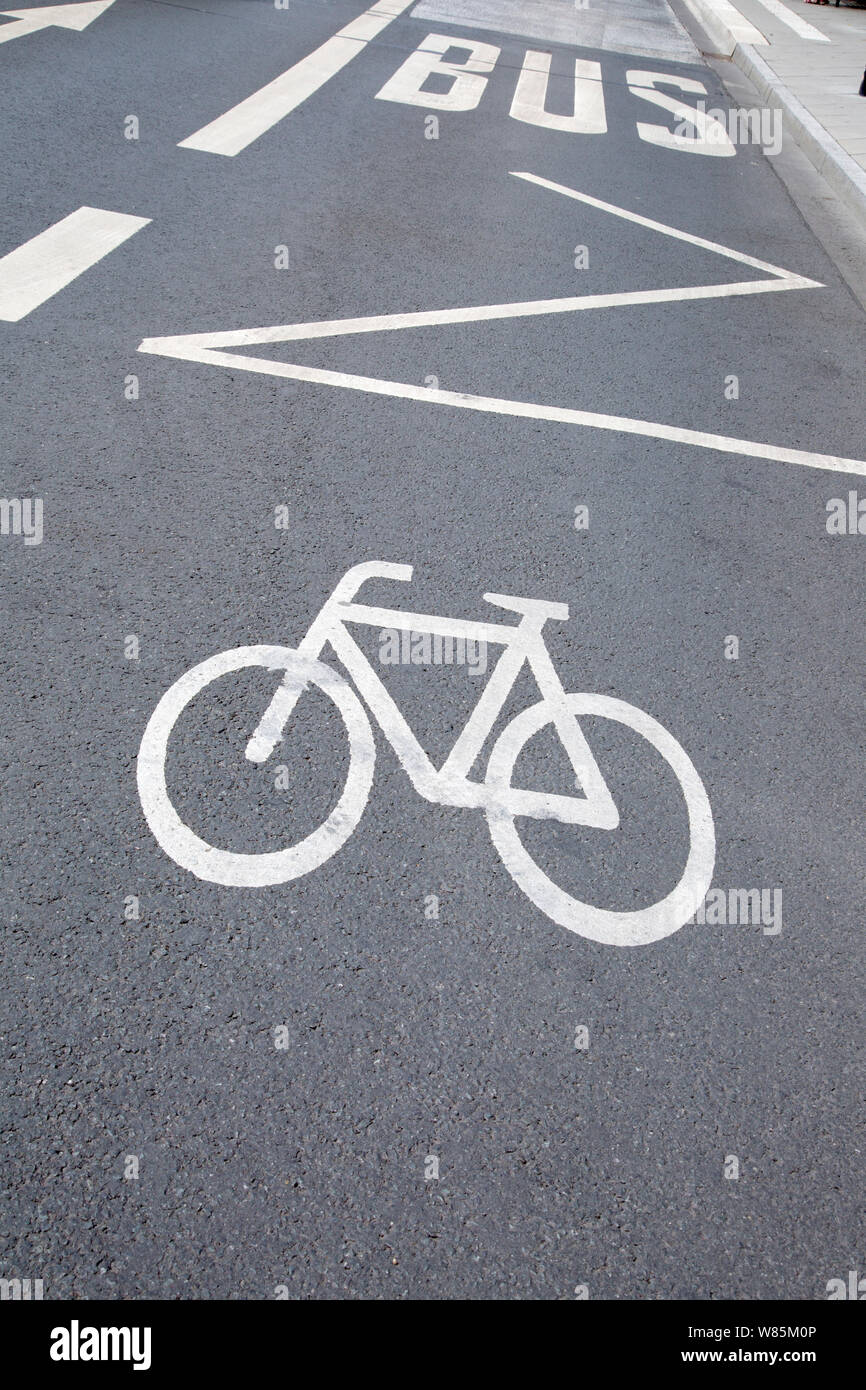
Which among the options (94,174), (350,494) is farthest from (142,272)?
(350,494)

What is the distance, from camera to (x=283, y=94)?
11.7m

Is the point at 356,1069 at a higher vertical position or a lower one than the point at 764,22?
lower

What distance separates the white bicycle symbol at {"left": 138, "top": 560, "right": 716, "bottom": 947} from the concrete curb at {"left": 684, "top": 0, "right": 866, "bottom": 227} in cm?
859

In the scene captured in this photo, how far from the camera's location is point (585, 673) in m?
4.59

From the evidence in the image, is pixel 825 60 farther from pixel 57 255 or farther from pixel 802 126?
pixel 57 255

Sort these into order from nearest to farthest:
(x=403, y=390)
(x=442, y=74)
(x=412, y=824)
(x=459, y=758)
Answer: (x=412, y=824) → (x=459, y=758) → (x=403, y=390) → (x=442, y=74)

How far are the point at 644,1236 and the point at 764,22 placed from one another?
23.1m

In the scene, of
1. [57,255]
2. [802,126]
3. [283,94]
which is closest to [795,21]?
[802,126]

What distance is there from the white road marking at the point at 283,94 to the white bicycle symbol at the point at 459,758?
6924 mm

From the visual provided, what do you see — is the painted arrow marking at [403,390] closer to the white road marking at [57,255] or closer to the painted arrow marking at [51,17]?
the white road marking at [57,255]

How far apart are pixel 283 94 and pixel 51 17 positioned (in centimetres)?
369

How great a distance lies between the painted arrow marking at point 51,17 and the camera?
40.4 feet

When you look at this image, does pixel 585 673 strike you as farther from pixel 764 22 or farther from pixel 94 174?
pixel 764 22

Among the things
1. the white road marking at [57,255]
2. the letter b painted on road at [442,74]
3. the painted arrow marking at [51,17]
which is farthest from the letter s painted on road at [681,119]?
the white road marking at [57,255]
